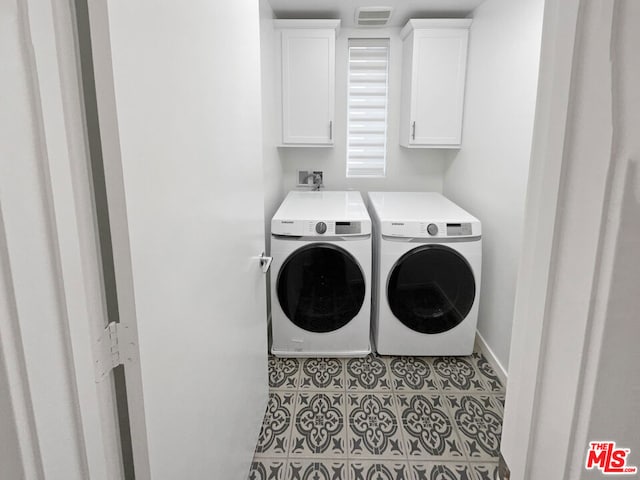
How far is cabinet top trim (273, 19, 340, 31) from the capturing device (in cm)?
311

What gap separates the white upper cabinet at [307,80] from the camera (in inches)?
124

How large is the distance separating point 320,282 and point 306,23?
1.77m

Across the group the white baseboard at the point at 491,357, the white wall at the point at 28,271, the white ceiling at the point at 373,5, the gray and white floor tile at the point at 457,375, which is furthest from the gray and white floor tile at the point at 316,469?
the white ceiling at the point at 373,5

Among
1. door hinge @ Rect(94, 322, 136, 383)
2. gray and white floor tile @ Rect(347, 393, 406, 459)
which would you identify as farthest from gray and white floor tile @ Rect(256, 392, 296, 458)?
door hinge @ Rect(94, 322, 136, 383)

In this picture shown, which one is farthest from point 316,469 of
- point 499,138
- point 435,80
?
point 435,80

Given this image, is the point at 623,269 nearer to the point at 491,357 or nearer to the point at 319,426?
the point at 319,426

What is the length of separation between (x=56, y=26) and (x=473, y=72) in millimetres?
2907

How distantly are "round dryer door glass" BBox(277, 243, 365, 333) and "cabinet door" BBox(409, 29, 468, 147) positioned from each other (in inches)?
45.5

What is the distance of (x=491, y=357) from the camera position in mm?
2844

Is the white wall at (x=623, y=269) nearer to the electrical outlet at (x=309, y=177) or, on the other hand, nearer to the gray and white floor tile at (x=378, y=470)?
the gray and white floor tile at (x=378, y=470)

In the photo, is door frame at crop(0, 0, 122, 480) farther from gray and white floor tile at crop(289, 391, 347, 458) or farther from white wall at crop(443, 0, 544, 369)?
white wall at crop(443, 0, 544, 369)

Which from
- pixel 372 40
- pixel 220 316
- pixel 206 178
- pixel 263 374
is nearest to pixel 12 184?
pixel 206 178

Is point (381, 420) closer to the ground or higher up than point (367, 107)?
closer to the ground

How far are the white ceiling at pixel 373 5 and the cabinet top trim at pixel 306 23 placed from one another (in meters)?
0.07
